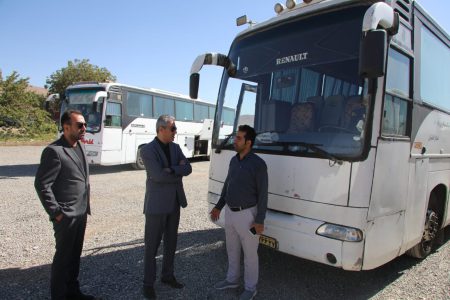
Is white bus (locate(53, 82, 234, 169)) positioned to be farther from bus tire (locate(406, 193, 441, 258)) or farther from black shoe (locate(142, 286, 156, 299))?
black shoe (locate(142, 286, 156, 299))

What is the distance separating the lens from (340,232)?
343 cm

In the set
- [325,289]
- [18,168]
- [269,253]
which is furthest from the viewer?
[18,168]

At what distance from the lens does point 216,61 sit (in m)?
4.79

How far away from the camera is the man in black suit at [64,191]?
322 cm

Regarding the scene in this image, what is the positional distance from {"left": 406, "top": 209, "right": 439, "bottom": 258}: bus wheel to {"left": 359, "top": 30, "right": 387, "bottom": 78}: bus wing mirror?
2.65 metres

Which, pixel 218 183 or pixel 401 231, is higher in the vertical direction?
pixel 218 183

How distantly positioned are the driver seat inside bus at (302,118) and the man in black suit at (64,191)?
7.28 ft

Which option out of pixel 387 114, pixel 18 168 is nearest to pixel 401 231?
pixel 387 114

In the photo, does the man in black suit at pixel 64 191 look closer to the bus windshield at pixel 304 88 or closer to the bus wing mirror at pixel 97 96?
the bus windshield at pixel 304 88

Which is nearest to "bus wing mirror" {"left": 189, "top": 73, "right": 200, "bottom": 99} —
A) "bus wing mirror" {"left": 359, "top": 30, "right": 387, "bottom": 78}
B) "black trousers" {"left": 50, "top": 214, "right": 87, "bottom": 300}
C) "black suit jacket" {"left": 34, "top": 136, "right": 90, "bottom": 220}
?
"black suit jacket" {"left": 34, "top": 136, "right": 90, "bottom": 220}

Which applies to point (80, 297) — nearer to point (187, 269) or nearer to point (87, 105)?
point (187, 269)

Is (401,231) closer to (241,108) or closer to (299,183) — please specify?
(299,183)

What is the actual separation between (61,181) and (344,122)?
280 cm

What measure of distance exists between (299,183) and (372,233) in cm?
84
